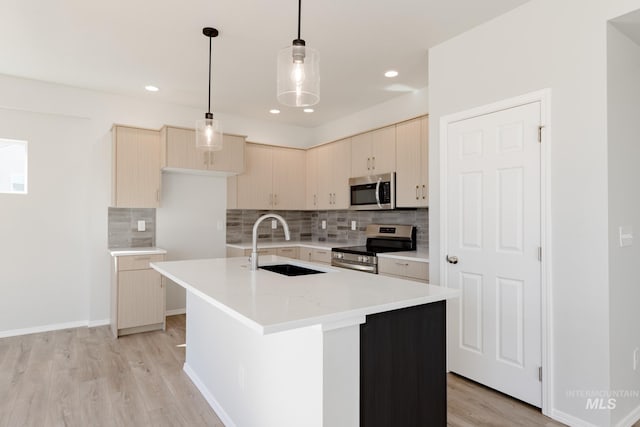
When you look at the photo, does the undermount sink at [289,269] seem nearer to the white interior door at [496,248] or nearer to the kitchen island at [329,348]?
the kitchen island at [329,348]

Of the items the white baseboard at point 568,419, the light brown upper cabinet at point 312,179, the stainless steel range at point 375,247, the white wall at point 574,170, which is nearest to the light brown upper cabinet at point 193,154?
the light brown upper cabinet at point 312,179

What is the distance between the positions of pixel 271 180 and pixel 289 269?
272cm

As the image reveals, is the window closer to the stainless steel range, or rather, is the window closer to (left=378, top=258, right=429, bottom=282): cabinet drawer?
the stainless steel range

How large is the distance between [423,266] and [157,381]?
7.65ft

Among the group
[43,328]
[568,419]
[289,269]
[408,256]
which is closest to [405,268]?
[408,256]

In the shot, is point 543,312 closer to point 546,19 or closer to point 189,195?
point 546,19

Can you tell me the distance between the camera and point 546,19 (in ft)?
7.64

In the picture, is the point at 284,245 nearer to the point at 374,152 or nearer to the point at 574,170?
the point at 374,152

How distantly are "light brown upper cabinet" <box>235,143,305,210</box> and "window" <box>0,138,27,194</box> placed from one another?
2.23 meters

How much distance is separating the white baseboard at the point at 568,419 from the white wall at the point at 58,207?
4393 mm

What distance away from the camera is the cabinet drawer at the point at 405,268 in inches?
130

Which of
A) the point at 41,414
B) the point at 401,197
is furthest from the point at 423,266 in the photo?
the point at 41,414

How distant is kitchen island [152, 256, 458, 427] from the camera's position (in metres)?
1.44

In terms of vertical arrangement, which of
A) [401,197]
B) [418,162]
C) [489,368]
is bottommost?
[489,368]
